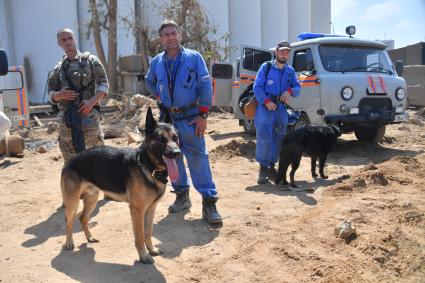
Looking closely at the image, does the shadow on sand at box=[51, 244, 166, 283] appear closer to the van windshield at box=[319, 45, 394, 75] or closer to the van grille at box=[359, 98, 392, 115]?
the van grille at box=[359, 98, 392, 115]

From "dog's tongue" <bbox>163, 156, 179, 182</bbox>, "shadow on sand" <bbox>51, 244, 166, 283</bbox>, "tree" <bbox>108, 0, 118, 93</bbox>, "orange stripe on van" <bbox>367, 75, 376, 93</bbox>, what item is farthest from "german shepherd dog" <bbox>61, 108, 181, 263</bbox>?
"tree" <bbox>108, 0, 118, 93</bbox>

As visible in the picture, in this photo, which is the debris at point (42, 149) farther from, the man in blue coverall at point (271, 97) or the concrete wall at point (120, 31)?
the concrete wall at point (120, 31)

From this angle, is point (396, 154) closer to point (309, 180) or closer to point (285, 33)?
point (309, 180)

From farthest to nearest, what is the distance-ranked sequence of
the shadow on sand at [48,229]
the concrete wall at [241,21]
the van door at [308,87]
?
the concrete wall at [241,21] < the van door at [308,87] < the shadow on sand at [48,229]

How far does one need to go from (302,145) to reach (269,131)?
0.50 m

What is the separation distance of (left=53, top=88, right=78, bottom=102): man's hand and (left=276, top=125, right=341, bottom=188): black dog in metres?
2.89

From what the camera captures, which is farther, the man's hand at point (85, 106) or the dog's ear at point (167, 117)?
the man's hand at point (85, 106)

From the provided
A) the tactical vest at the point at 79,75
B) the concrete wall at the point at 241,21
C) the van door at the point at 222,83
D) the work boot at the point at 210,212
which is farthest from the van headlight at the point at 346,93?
the concrete wall at the point at 241,21

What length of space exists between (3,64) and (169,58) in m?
1.77

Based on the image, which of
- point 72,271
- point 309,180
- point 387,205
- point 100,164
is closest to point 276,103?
point 309,180

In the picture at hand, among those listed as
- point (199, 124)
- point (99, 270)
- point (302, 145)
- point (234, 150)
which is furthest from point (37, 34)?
point (99, 270)

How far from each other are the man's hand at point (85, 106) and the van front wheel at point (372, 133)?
5.89 meters

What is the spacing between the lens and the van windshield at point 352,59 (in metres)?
8.16

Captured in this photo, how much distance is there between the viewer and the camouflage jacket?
16.7 feet
